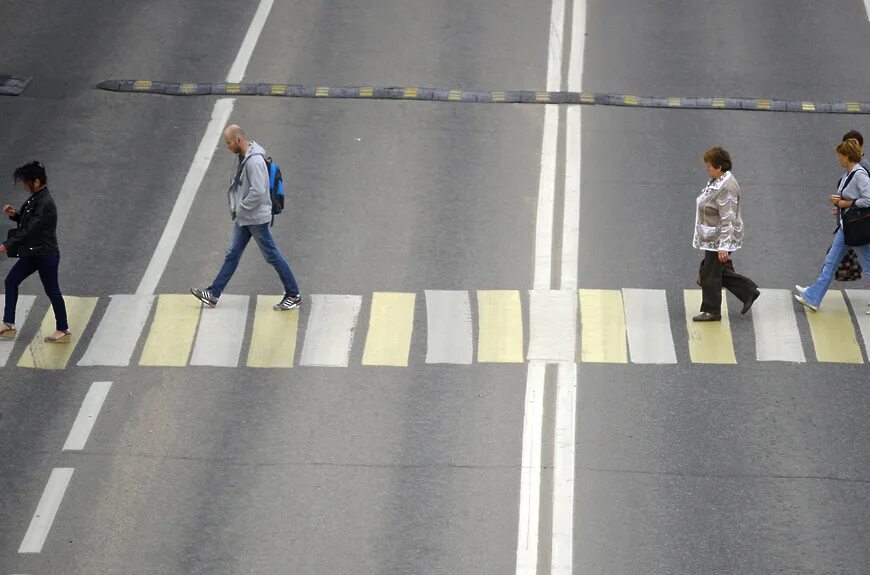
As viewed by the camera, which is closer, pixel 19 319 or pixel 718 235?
pixel 718 235

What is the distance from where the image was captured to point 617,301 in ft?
48.8

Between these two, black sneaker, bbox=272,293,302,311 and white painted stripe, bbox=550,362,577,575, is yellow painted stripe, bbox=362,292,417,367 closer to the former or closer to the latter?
black sneaker, bbox=272,293,302,311

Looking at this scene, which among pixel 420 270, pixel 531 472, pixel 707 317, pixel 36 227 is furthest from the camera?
pixel 420 270

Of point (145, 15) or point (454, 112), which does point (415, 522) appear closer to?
point (454, 112)

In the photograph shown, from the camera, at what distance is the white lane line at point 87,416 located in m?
12.8

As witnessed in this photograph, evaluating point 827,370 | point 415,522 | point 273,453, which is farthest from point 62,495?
point 827,370

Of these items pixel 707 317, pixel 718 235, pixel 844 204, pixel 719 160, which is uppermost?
pixel 719 160

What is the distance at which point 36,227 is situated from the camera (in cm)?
1402

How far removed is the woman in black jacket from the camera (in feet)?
45.9

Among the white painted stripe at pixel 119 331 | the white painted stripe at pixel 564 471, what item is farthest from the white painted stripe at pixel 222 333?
the white painted stripe at pixel 564 471

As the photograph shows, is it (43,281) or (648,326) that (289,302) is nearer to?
(43,281)

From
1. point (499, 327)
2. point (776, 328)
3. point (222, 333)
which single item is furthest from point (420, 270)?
point (776, 328)

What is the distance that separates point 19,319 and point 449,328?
4269 millimetres

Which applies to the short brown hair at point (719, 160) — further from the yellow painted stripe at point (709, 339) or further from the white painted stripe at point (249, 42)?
the white painted stripe at point (249, 42)
